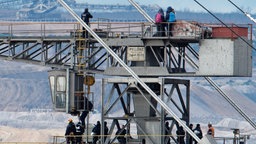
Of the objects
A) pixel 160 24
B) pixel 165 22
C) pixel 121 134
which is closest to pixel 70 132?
pixel 121 134

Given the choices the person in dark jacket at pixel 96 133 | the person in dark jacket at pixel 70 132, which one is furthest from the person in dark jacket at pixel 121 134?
the person in dark jacket at pixel 70 132

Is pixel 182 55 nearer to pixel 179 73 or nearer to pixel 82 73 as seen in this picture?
pixel 179 73

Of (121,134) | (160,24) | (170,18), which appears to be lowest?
(121,134)

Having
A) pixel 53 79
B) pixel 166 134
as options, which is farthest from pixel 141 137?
pixel 53 79

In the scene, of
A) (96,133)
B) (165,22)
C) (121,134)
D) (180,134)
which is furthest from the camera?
(96,133)

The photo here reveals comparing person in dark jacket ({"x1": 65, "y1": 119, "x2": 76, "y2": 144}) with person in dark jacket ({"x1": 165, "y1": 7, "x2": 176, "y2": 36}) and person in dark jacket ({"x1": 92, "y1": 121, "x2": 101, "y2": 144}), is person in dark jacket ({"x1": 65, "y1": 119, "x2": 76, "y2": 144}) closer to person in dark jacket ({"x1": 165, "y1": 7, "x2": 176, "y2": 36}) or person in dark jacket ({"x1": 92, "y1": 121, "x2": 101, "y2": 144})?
person in dark jacket ({"x1": 92, "y1": 121, "x2": 101, "y2": 144})

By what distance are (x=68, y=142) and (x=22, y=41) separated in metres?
5.69

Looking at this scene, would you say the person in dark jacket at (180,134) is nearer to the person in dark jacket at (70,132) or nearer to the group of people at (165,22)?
the group of people at (165,22)

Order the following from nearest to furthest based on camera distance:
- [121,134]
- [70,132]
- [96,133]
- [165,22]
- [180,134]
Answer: [165,22] → [180,134] → [70,132] → [121,134] → [96,133]

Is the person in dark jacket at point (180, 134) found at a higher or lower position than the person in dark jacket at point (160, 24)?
lower

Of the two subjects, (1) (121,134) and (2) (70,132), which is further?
(1) (121,134)

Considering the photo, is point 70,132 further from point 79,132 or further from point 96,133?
point 96,133

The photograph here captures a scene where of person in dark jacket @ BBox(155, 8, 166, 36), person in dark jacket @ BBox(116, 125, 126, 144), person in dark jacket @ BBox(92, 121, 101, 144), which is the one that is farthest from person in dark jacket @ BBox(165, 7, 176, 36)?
person in dark jacket @ BBox(92, 121, 101, 144)

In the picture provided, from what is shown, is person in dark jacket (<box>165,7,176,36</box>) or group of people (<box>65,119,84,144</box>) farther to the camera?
group of people (<box>65,119,84,144</box>)
